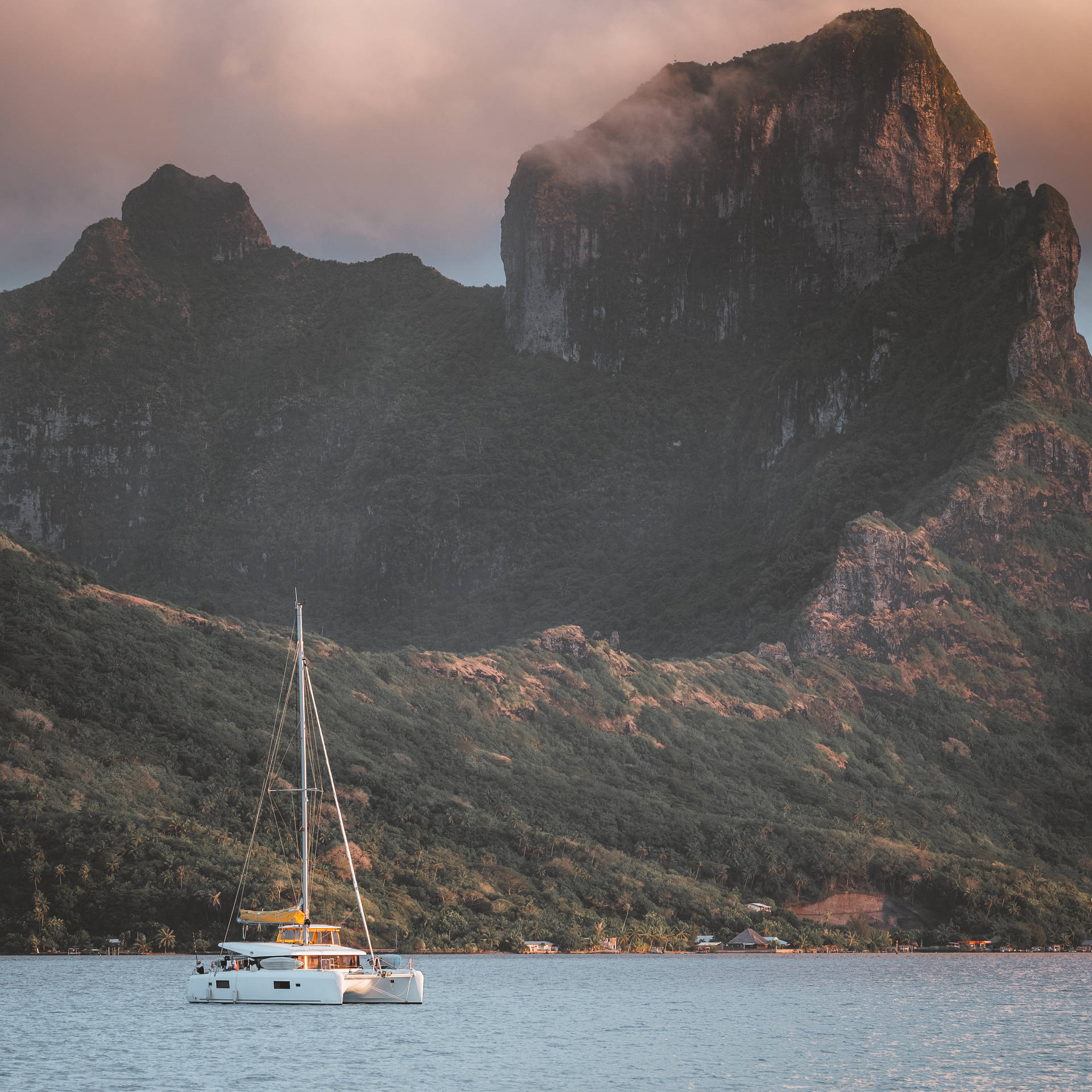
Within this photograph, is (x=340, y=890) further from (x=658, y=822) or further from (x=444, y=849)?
(x=658, y=822)

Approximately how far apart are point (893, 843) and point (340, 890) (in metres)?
76.7

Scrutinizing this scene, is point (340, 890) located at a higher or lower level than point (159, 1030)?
higher

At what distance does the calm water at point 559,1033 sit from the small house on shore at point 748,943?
21.4 meters

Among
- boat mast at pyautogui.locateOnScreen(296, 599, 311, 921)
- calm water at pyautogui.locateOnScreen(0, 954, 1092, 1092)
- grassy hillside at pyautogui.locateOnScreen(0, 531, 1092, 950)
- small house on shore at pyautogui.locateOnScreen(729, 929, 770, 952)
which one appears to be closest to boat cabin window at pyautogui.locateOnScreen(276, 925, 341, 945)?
boat mast at pyautogui.locateOnScreen(296, 599, 311, 921)

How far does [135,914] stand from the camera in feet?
380

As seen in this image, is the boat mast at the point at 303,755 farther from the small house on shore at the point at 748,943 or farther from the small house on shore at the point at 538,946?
the small house on shore at the point at 748,943

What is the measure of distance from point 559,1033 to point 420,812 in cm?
7191

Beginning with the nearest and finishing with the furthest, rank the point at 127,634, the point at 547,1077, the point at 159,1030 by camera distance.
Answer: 1. the point at 547,1077
2. the point at 159,1030
3. the point at 127,634

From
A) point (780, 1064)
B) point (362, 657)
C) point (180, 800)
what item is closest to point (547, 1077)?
point (780, 1064)

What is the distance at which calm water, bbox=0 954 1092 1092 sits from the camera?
210 feet

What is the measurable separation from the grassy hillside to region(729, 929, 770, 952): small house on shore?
3913 millimetres

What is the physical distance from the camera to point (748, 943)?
144 m

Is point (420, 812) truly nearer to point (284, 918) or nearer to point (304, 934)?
point (304, 934)

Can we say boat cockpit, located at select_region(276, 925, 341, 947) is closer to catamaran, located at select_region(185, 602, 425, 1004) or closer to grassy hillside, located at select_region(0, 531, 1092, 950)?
catamaran, located at select_region(185, 602, 425, 1004)
